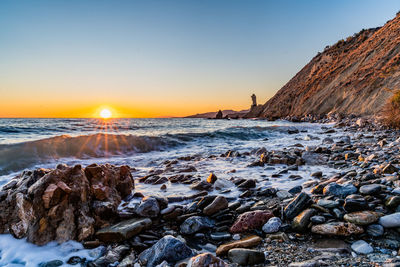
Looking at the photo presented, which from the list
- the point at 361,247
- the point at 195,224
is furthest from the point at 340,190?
the point at 195,224

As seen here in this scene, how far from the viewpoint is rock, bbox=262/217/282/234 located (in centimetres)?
240

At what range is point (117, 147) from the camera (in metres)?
10.6

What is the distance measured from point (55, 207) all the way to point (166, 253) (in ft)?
4.95

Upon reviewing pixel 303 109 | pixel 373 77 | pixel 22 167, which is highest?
pixel 373 77

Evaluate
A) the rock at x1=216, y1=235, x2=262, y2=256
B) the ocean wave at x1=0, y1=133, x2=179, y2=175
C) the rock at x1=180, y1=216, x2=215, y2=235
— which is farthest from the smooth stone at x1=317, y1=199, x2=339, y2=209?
the ocean wave at x1=0, y1=133, x2=179, y2=175

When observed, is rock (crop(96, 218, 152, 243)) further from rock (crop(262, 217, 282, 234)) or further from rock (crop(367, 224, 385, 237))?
rock (crop(367, 224, 385, 237))

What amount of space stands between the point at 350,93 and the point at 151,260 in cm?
3043

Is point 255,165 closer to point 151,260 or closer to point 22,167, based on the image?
point 151,260

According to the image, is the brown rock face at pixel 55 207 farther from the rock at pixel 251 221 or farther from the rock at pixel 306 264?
the rock at pixel 306 264

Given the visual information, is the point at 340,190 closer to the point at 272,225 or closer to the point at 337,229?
the point at 337,229

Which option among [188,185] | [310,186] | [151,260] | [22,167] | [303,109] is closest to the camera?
[151,260]

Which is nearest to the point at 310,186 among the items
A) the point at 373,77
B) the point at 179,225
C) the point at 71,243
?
the point at 179,225

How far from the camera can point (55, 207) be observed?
257 cm

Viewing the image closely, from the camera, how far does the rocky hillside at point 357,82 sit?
21.6 meters
